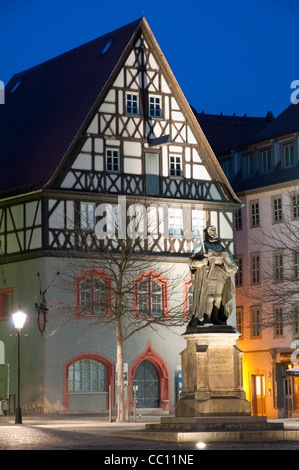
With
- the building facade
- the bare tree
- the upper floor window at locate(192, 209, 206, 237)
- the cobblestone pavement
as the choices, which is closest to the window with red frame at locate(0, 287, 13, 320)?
the bare tree

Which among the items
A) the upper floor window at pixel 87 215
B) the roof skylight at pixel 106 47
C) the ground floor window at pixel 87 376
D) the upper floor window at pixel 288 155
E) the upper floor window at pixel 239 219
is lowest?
the ground floor window at pixel 87 376

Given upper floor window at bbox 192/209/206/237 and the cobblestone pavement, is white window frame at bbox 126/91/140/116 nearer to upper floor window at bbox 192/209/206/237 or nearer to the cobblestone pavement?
upper floor window at bbox 192/209/206/237

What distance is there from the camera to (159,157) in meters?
58.8

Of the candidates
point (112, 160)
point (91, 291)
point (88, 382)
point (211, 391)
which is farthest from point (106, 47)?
point (211, 391)

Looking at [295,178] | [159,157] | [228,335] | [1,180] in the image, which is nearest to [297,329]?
[295,178]

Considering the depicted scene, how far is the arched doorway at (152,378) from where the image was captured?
56.9 meters

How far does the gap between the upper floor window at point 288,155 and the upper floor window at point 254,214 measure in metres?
3.09

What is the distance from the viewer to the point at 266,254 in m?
65.2

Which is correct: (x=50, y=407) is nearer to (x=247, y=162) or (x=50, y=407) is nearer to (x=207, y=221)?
(x=207, y=221)

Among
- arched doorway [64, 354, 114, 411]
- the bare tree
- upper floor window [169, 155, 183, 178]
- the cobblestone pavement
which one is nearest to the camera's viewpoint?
the cobblestone pavement

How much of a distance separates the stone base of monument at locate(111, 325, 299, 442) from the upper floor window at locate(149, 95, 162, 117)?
30721 millimetres

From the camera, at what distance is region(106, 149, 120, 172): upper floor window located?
57.3 meters

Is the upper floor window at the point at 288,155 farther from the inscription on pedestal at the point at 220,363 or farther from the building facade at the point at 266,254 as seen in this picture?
the inscription on pedestal at the point at 220,363

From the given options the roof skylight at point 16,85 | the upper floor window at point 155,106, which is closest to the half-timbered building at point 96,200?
the upper floor window at point 155,106
